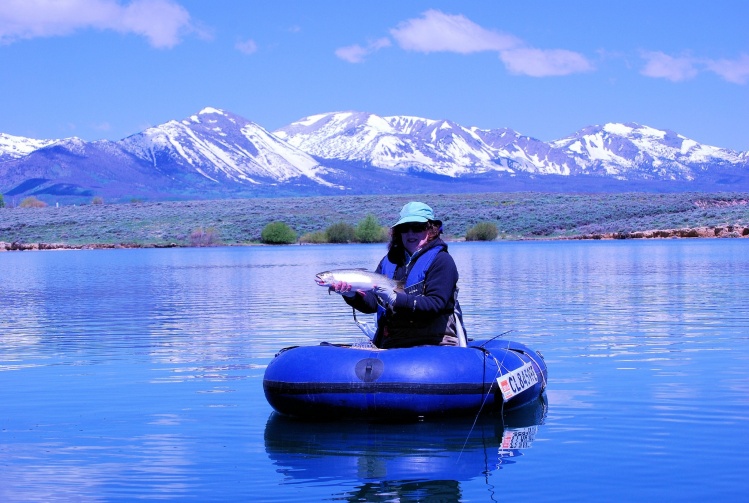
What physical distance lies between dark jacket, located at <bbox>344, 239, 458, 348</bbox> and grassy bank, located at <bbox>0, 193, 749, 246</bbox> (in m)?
68.6

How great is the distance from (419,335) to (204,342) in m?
7.55

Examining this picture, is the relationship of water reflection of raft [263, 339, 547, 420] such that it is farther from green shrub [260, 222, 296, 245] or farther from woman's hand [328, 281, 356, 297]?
Answer: green shrub [260, 222, 296, 245]

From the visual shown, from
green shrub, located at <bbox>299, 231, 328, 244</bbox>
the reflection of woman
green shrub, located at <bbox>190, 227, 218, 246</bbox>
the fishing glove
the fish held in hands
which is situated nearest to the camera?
the reflection of woman

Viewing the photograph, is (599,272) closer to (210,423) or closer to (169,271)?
(169,271)

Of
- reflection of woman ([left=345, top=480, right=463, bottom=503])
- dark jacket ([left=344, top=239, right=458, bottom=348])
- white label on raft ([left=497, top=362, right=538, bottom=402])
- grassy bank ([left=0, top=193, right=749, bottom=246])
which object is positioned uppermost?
grassy bank ([left=0, top=193, right=749, bottom=246])

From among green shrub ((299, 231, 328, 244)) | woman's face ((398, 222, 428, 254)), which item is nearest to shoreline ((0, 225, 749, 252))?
green shrub ((299, 231, 328, 244))

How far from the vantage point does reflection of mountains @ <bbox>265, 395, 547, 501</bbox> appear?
898 cm

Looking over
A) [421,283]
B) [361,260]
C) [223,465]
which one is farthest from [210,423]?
[361,260]

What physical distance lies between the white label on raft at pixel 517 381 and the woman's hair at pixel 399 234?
143 cm

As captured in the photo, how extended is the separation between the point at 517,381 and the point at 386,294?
1638 millimetres

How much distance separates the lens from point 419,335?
11055mm

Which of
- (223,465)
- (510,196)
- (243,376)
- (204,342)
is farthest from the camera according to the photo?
(510,196)

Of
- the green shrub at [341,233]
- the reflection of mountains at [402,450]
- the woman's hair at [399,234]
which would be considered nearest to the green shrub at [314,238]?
the green shrub at [341,233]

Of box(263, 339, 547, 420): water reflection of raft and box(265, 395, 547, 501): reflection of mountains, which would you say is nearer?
box(265, 395, 547, 501): reflection of mountains
